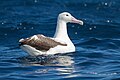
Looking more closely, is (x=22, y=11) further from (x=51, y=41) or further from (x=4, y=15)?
(x=51, y=41)

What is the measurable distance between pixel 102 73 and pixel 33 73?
158 centimetres

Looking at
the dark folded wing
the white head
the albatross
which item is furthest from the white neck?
the dark folded wing

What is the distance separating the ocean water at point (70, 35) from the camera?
13.5m

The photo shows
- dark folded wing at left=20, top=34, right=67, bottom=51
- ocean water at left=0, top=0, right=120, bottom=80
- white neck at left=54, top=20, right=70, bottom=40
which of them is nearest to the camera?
ocean water at left=0, top=0, right=120, bottom=80

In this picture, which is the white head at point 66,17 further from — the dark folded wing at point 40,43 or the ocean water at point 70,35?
the dark folded wing at point 40,43

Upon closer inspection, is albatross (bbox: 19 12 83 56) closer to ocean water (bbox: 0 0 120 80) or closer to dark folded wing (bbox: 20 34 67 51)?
dark folded wing (bbox: 20 34 67 51)

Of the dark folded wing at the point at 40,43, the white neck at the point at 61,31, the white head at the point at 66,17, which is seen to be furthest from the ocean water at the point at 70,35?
the white head at the point at 66,17

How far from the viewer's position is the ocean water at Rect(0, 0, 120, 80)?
13547mm

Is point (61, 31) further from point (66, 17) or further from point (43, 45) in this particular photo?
point (43, 45)

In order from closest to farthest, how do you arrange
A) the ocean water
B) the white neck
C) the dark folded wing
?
the ocean water
the dark folded wing
the white neck

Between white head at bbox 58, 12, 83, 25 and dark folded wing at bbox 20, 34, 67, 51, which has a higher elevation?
white head at bbox 58, 12, 83, 25

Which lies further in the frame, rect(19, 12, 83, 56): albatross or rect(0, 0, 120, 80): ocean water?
rect(19, 12, 83, 56): albatross

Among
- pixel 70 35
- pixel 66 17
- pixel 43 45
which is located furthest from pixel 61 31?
pixel 70 35

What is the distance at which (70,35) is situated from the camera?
19.4 metres
